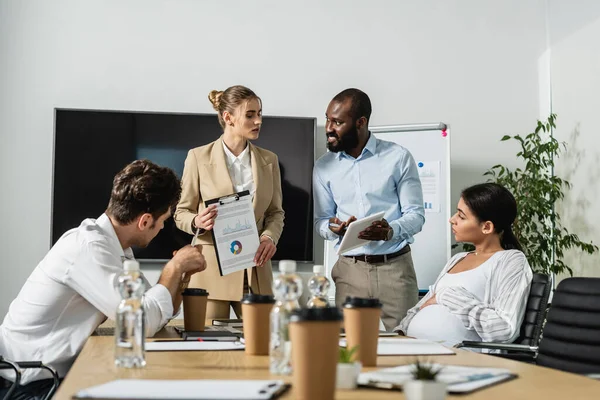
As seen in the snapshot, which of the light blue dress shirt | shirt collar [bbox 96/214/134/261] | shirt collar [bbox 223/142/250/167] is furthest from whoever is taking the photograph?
the light blue dress shirt

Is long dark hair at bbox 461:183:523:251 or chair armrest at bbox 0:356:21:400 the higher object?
long dark hair at bbox 461:183:523:251

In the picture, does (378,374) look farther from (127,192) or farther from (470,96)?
(470,96)

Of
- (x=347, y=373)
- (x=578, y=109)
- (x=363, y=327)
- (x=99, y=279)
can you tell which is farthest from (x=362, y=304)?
(x=578, y=109)

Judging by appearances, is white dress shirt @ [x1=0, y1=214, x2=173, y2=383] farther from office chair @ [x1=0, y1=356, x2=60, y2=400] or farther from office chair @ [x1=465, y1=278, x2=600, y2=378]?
office chair @ [x1=465, y1=278, x2=600, y2=378]

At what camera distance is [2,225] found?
4.91 m

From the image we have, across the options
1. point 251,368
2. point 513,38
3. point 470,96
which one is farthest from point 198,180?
point 513,38

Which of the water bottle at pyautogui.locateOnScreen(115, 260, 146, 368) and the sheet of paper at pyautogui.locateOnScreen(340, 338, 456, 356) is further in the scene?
the sheet of paper at pyautogui.locateOnScreen(340, 338, 456, 356)

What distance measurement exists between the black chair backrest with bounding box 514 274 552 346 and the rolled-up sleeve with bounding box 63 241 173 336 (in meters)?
1.38

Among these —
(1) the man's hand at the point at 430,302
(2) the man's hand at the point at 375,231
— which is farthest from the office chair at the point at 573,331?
(2) the man's hand at the point at 375,231

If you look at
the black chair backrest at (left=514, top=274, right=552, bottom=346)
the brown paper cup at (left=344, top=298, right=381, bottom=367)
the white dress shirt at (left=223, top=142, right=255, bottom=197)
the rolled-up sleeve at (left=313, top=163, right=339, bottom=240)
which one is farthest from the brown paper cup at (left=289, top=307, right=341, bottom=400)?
the rolled-up sleeve at (left=313, top=163, right=339, bottom=240)

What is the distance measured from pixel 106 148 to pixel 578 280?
10.9 feet

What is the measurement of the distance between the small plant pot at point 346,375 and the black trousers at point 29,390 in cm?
101

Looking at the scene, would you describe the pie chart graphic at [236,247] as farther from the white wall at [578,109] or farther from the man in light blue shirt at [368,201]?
the white wall at [578,109]

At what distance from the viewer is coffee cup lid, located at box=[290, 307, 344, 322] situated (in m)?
1.10
